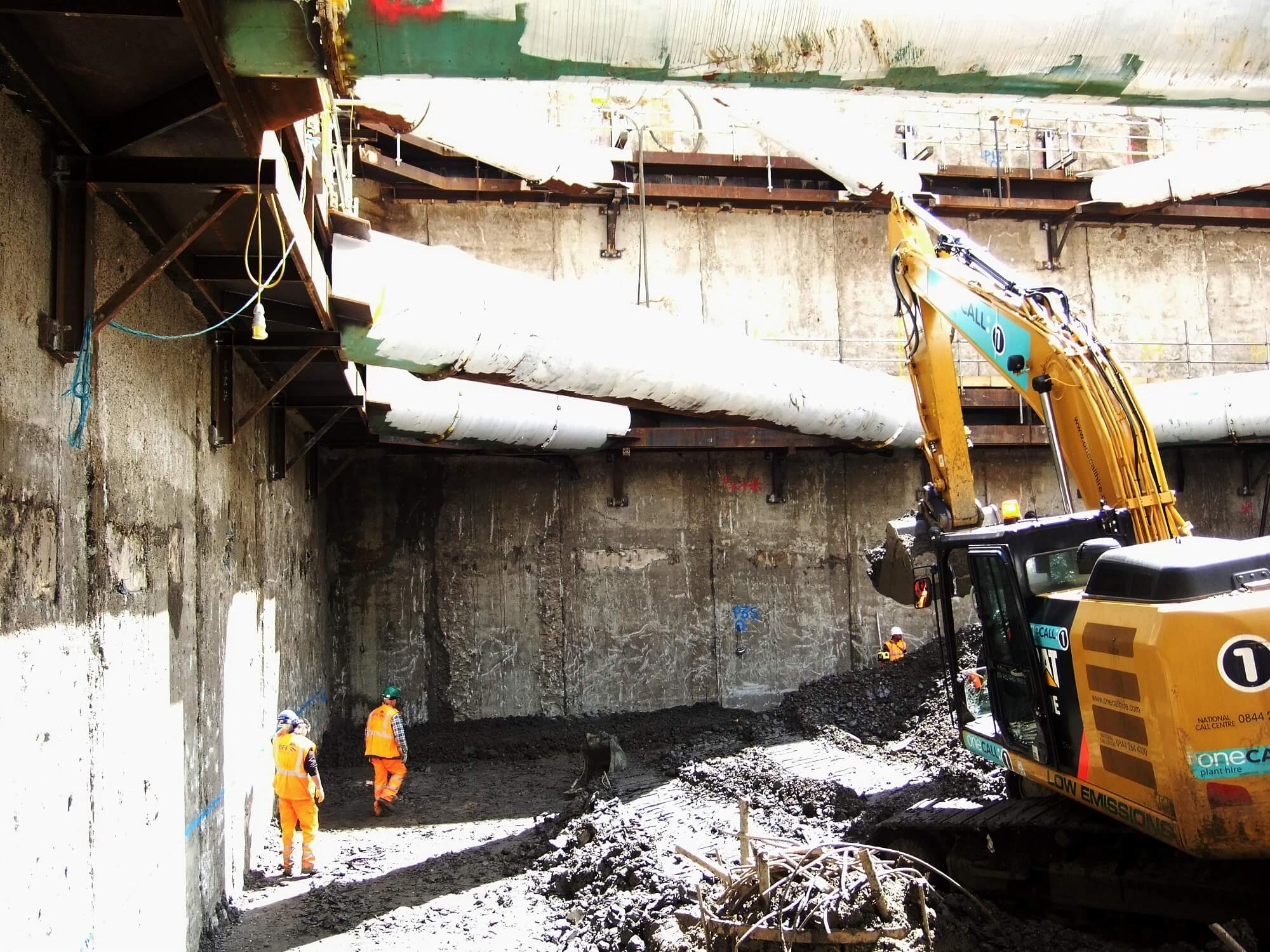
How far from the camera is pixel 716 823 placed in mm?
7832

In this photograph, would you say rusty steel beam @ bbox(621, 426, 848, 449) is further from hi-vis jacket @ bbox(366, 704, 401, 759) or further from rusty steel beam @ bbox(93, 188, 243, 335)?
rusty steel beam @ bbox(93, 188, 243, 335)

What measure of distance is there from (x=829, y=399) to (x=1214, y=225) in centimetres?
902

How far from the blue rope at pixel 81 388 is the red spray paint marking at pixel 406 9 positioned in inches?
82.0

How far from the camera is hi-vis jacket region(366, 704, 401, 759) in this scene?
939 cm

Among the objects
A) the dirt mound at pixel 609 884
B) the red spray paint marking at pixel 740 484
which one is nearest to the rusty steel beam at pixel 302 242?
the dirt mound at pixel 609 884

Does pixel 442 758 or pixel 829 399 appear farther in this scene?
pixel 442 758

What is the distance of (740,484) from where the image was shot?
46.8 feet

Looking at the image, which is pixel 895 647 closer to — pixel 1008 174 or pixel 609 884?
pixel 609 884

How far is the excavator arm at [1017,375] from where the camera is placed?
19.3ft

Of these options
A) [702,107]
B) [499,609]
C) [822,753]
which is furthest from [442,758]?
[702,107]

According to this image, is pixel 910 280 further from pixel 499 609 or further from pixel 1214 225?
pixel 1214 225

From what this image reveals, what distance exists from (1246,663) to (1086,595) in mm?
1024

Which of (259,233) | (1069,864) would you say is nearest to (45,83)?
(259,233)

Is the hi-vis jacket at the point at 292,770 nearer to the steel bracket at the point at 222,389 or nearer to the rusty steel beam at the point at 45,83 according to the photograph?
the steel bracket at the point at 222,389
